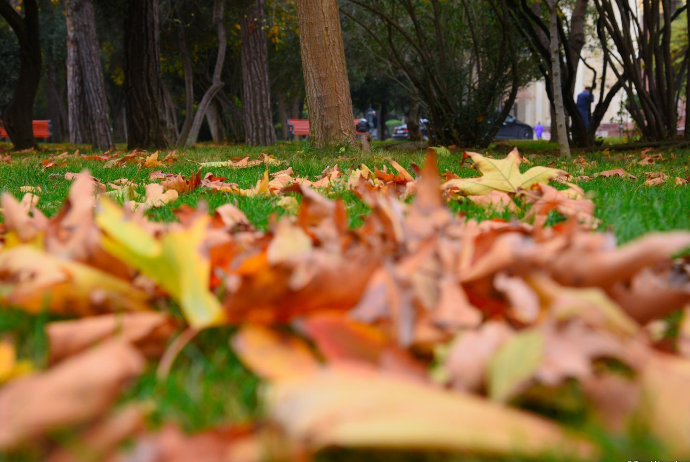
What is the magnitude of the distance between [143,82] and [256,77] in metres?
8.06

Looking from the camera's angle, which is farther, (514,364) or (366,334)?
(366,334)

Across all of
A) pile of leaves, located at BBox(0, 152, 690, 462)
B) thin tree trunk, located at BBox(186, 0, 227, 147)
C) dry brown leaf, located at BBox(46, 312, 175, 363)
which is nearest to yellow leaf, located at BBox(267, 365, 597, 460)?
pile of leaves, located at BBox(0, 152, 690, 462)

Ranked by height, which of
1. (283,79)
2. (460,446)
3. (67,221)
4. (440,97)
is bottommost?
(460,446)

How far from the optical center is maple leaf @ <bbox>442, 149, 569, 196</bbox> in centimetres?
253

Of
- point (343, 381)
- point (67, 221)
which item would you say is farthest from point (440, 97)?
point (343, 381)

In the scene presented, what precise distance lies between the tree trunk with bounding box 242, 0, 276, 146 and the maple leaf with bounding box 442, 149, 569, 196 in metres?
16.2

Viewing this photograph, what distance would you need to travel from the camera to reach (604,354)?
95 cm

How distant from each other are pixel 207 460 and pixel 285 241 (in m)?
0.66

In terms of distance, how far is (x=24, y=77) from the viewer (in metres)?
12.9

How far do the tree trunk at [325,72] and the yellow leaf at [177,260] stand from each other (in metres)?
5.80

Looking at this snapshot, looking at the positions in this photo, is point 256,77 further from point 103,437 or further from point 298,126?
point 298,126

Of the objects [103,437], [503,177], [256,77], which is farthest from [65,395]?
[256,77]

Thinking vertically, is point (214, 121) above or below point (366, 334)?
above

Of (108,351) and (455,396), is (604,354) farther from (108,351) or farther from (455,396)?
(108,351)
